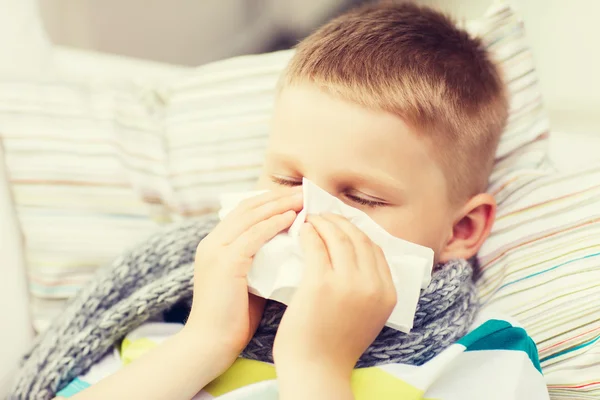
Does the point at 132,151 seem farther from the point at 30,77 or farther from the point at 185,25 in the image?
the point at 185,25

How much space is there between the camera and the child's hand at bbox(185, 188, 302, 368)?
26.0 inches

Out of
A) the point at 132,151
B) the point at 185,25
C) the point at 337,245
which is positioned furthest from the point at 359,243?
the point at 185,25

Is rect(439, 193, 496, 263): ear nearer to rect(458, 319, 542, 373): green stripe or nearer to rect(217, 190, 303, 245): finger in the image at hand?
rect(458, 319, 542, 373): green stripe

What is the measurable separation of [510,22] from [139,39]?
138 centimetres

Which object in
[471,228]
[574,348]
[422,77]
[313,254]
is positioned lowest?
[574,348]

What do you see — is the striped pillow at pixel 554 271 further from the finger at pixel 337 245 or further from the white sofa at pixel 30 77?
the finger at pixel 337 245

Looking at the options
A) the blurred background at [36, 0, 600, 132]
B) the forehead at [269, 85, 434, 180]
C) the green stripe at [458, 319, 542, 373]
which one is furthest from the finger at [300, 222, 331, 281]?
the blurred background at [36, 0, 600, 132]

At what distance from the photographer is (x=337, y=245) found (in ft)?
2.06

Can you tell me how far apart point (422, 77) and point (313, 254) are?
1.00 ft

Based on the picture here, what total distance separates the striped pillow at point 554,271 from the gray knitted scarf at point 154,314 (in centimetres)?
8

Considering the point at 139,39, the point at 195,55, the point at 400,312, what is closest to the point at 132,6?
the point at 139,39

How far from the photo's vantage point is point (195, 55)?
83.2 inches

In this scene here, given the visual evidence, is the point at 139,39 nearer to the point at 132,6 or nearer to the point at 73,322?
the point at 132,6

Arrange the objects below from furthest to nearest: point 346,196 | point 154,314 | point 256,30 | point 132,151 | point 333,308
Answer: point 256,30, point 132,151, point 154,314, point 346,196, point 333,308
